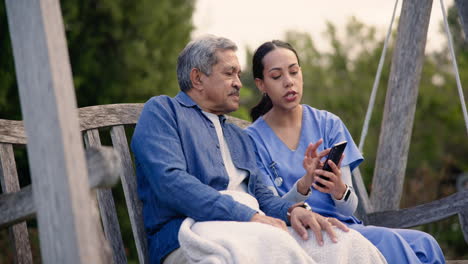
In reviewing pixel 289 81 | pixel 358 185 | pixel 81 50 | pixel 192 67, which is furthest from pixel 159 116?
pixel 81 50

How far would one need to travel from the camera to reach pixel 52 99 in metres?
1.71

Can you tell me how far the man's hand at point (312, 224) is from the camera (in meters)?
2.48

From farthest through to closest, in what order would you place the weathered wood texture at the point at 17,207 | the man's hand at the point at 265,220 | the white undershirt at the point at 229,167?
1. the white undershirt at the point at 229,167
2. the man's hand at the point at 265,220
3. the weathered wood texture at the point at 17,207

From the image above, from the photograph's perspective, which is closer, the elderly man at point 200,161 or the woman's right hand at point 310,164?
the elderly man at point 200,161

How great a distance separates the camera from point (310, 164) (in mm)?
2773

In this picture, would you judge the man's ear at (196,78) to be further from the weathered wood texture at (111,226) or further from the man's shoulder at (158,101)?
the weathered wood texture at (111,226)

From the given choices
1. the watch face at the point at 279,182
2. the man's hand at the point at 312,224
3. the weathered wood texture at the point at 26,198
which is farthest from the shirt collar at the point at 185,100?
the weathered wood texture at the point at 26,198

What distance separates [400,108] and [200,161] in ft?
4.68

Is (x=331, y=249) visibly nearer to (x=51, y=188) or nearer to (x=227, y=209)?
(x=227, y=209)

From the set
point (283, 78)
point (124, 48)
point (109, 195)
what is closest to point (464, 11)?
point (283, 78)

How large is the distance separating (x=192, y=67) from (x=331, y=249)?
1.05 metres

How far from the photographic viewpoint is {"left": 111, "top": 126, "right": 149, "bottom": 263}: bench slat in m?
2.71

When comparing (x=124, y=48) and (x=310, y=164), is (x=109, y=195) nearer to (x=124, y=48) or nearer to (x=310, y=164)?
(x=310, y=164)

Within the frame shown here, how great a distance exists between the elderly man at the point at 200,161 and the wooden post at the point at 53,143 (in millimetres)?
680
